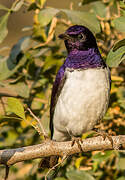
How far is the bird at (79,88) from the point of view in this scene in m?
3.15

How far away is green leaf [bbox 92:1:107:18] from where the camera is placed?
137 inches

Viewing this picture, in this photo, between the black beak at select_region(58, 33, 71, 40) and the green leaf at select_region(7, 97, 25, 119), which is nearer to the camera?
the green leaf at select_region(7, 97, 25, 119)

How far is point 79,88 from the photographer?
313 cm

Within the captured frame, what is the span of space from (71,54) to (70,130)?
2.12 feet

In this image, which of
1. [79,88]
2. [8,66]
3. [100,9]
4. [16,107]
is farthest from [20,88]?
[100,9]

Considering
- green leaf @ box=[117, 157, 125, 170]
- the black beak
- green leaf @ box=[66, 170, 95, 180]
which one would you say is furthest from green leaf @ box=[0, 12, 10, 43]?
green leaf @ box=[117, 157, 125, 170]

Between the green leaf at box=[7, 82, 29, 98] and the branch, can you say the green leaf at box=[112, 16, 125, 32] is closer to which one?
the branch

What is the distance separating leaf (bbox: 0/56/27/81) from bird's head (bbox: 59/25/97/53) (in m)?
0.40

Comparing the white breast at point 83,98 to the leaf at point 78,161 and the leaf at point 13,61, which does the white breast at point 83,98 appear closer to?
the leaf at point 78,161

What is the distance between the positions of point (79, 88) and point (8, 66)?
62 centimetres

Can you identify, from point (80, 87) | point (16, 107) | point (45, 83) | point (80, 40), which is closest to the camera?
point (16, 107)

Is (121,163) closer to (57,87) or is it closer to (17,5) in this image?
(57,87)

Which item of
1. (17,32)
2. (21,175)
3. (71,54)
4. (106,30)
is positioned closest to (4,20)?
(71,54)

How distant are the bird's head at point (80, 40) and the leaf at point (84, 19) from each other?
31 cm
